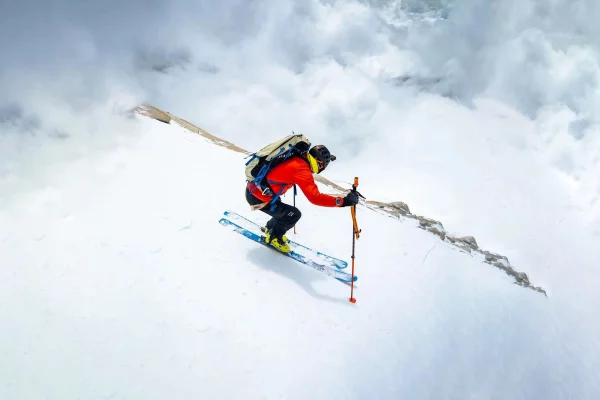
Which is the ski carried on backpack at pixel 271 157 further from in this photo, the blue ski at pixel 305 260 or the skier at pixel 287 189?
the blue ski at pixel 305 260

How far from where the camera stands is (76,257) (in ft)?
21.3

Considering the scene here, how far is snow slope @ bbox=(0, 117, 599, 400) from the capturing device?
498cm

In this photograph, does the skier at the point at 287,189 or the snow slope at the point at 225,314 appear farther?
the skier at the point at 287,189

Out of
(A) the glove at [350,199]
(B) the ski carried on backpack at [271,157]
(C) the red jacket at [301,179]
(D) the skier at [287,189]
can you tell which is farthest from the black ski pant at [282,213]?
(A) the glove at [350,199]

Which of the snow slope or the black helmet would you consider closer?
the snow slope

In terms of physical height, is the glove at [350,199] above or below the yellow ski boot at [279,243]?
above

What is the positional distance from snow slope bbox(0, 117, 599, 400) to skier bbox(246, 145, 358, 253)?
542mm

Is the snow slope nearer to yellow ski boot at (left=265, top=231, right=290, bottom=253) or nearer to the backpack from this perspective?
yellow ski boot at (left=265, top=231, right=290, bottom=253)

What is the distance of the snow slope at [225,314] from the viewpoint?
16.4 feet

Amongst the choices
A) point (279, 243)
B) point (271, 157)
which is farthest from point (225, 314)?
point (271, 157)

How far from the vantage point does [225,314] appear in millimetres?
5941

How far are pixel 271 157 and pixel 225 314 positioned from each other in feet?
8.85

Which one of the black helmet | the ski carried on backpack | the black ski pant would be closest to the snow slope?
the black ski pant

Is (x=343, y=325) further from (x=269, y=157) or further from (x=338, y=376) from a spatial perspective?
(x=269, y=157)
